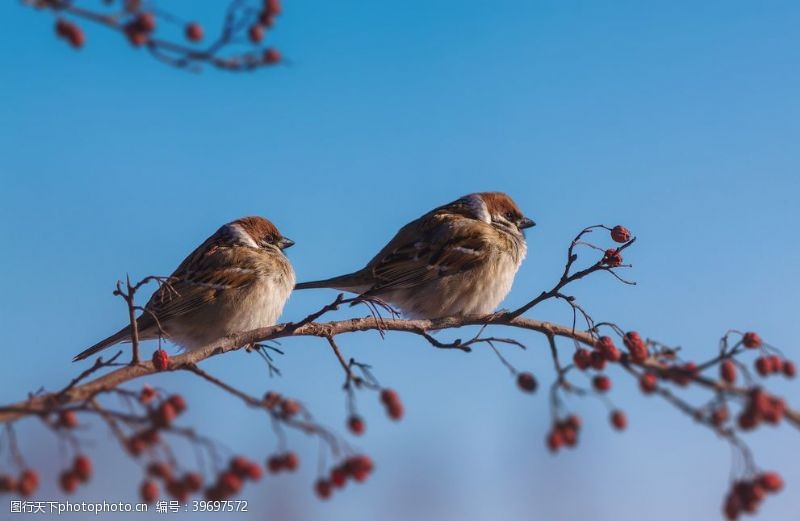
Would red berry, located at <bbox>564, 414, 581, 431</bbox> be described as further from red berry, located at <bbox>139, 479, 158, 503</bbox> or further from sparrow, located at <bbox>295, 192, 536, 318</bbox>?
sparrow, located at <bbox>295, 192, 536, 318</bbox>

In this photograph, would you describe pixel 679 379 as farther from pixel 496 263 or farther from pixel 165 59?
pixel 496 263

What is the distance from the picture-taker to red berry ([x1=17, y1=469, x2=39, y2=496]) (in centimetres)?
244

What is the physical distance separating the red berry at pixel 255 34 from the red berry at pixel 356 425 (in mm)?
1324

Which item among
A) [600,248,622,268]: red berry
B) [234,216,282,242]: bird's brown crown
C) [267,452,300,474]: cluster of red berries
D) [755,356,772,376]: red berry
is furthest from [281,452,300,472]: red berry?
[234,216,282,242]: bird's brown crown

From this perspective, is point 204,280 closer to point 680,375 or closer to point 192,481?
point 192,481

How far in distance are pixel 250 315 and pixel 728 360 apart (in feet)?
14.4

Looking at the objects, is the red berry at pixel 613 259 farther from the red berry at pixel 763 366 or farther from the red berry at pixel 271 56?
the red berry at pixel 271 56

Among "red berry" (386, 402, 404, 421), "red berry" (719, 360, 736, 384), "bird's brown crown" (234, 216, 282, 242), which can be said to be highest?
"bird's brown crown" (234, 216, 282, 242)

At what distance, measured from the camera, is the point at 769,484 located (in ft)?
8.59

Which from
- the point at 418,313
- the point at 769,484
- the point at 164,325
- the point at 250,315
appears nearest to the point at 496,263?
the point at 418,313

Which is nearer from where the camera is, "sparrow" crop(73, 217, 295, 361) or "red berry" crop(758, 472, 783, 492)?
"red berry" crop(758, 472, 783, 492)

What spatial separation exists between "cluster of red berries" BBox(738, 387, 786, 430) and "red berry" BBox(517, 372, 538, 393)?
2.82 ft

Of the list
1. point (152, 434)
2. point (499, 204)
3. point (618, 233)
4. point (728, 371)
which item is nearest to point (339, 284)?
point (499, 204)

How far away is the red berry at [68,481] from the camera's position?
2.56 metres
